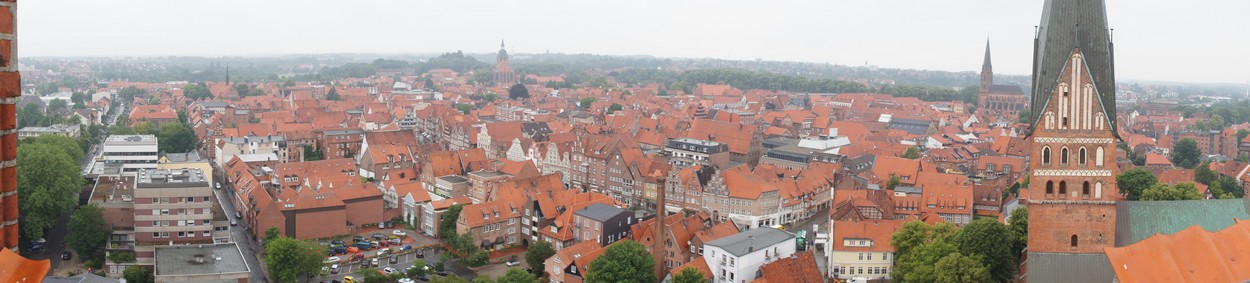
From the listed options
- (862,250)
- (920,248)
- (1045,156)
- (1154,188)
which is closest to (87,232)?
(862,250)

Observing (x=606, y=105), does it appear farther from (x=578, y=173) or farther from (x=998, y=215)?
(x=998, y=215)

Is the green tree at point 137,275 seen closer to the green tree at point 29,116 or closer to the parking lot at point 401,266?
the parking lot at point 401,266

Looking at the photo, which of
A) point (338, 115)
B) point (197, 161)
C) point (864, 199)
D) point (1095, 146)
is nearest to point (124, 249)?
point (197, 161)

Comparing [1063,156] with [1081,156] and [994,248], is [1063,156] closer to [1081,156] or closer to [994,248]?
[1081,156]

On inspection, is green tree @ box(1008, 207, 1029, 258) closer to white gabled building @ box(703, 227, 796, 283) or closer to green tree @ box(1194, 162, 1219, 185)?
white gabled building @ box(703, 227, 796, 283)

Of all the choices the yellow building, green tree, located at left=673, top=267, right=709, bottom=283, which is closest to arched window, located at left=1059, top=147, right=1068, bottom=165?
the yellow building
